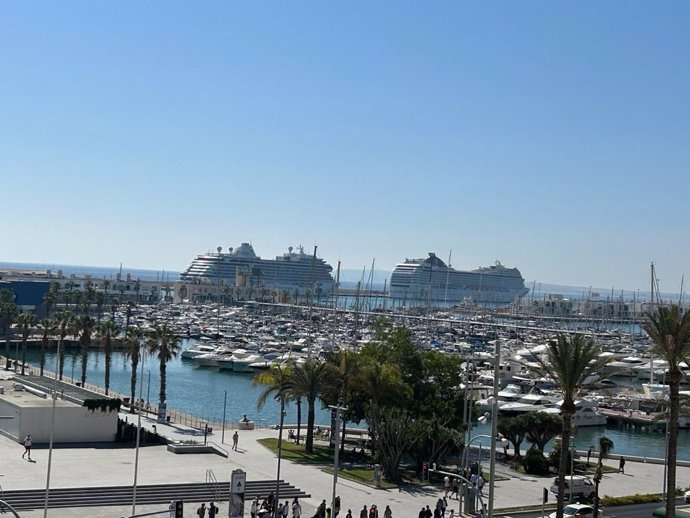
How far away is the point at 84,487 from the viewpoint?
31.6 metres

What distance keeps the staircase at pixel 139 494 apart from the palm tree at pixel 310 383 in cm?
764

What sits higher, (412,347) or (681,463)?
(412,347)

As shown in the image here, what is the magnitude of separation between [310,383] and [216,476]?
8.31 metres

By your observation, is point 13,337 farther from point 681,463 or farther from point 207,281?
point 207,281

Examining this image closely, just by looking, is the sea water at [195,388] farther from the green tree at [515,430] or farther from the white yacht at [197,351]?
the green tree at [515,430]

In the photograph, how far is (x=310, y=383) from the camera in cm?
4219

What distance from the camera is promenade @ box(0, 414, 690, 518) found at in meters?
32.0

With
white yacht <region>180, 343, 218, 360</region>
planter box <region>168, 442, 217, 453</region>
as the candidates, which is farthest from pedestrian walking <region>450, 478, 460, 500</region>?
white yacht <region>180, 343, 218, 360</region>

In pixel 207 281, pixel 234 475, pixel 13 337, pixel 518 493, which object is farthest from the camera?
pixel 207 281

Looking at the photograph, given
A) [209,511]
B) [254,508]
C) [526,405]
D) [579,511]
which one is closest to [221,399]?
[526,405]

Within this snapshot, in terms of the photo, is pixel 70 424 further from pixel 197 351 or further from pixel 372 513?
pixel 197 351

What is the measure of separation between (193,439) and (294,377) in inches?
198

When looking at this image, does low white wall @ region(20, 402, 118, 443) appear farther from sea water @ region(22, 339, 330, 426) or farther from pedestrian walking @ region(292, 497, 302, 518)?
pedestrian walking @ region(292, 497, 302, 518)

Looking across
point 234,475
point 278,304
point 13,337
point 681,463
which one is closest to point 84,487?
point 234,475
